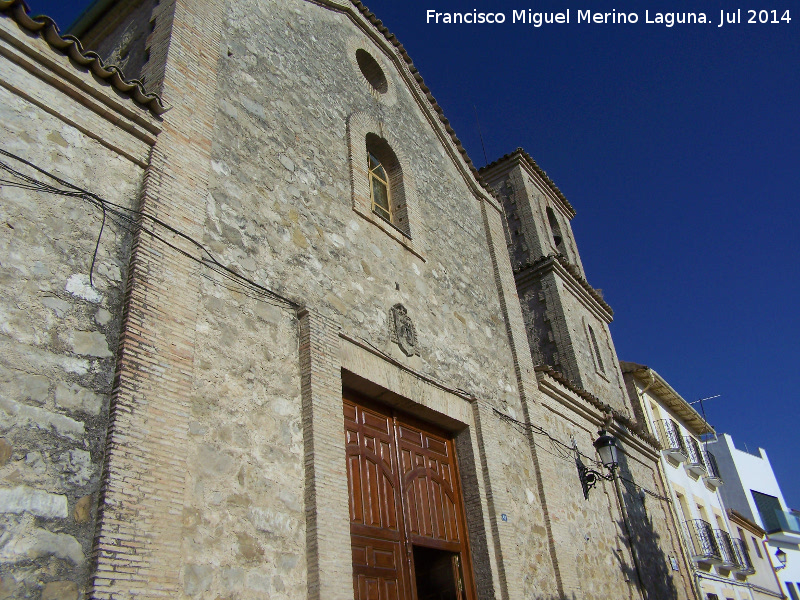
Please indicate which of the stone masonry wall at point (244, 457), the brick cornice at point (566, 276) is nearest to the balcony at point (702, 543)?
the brick cornice at point (566, 276)

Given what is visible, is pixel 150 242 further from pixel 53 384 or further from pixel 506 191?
pixel 506 191

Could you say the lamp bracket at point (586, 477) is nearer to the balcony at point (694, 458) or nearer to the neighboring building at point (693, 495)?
the neighboring building at point (693, 495)

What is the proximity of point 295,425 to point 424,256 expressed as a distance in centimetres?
376

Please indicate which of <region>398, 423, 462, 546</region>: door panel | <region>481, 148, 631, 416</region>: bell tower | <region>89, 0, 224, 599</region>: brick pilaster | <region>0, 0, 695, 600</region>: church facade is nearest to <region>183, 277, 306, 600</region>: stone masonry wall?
<region>0, 0, 695, 600</region>: church facade

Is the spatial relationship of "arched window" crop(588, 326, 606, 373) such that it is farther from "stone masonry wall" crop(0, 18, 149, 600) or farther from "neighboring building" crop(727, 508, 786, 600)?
"stone masonry wall" crop(0, 18, 149, 600)

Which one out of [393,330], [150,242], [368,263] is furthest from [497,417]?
[150,242]

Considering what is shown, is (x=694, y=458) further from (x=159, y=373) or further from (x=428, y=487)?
(x=159, y=373)

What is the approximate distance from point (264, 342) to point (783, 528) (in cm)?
3221

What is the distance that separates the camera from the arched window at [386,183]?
30.2 feet

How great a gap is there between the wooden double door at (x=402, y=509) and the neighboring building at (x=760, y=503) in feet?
86.8

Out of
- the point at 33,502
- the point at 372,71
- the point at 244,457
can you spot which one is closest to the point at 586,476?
the point at 244,457

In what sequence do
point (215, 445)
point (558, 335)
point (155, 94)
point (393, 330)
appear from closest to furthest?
point (215, 445) → point (155, 94) → point (393, 330) → point (558, 335)

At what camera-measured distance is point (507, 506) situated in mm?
8086

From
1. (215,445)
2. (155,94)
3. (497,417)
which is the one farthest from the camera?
(497,417)
